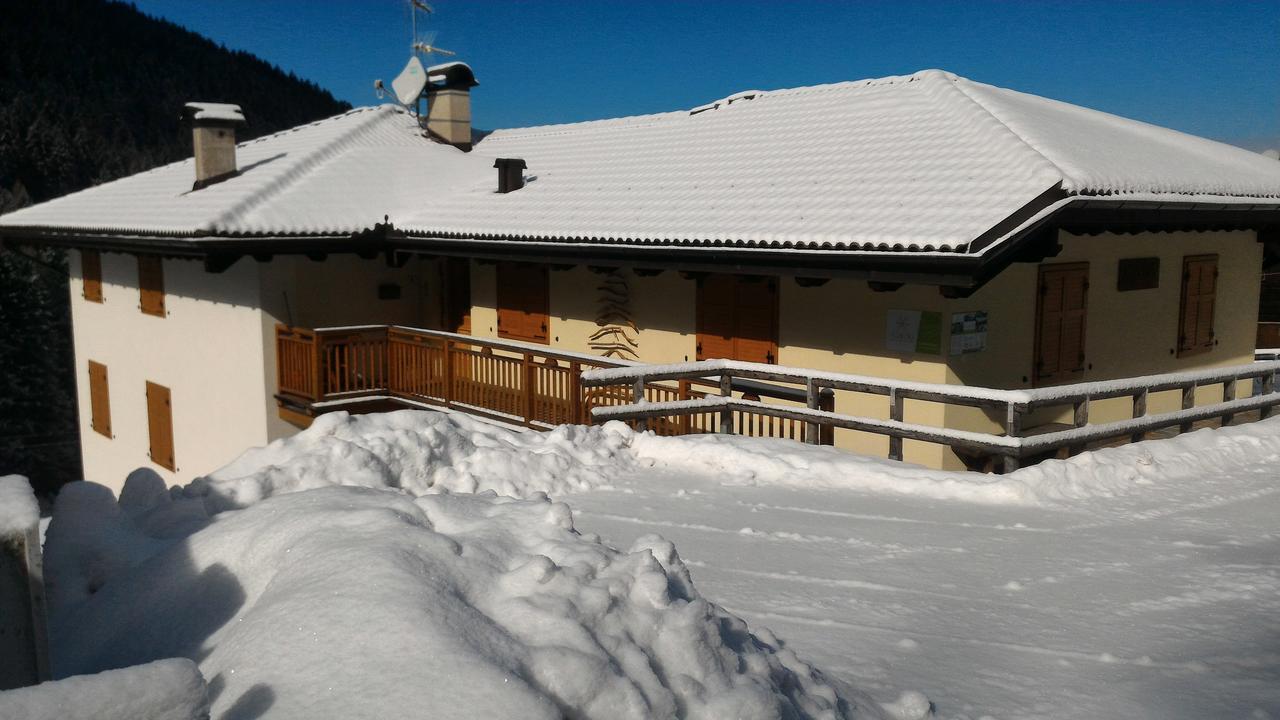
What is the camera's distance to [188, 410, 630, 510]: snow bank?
750cm

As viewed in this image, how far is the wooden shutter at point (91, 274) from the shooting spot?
64.7 ft

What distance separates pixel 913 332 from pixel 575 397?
13.1ft

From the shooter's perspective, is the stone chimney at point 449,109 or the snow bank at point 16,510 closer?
the snow bank at point 16,510

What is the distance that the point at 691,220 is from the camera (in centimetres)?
1273

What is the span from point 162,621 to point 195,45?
144290 mm

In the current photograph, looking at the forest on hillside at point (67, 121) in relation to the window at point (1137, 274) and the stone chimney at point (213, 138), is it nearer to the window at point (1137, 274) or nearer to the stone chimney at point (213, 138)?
the stone chimney at point (213, 138)

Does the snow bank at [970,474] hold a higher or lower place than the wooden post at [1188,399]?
lower

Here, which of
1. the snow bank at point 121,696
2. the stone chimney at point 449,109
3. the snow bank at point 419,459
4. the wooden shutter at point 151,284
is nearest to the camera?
the snow bank at point 121,696

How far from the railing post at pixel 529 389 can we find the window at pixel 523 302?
3.34m

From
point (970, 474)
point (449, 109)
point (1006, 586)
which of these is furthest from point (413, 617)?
point (449, 109)

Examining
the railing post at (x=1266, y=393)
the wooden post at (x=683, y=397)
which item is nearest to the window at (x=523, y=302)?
the wooden post at (x=683, y=397)

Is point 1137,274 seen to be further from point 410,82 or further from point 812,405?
point 410,82

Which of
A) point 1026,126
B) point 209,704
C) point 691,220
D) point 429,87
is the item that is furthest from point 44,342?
point 209,704

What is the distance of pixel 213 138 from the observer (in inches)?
680
